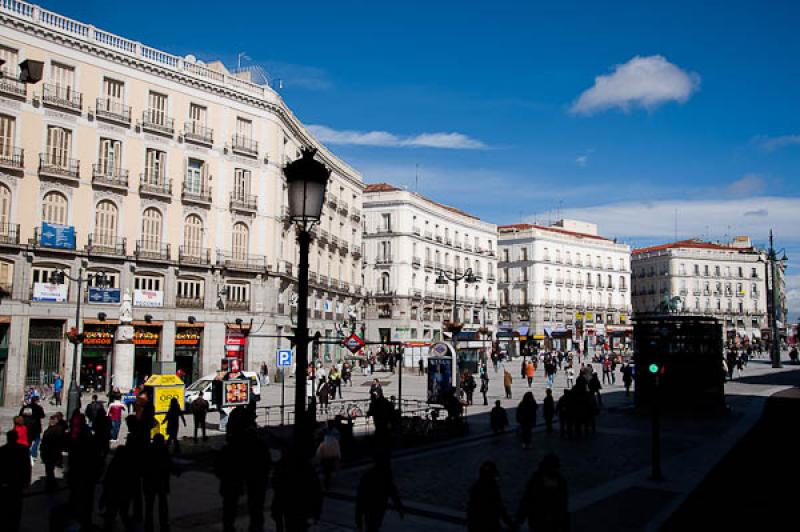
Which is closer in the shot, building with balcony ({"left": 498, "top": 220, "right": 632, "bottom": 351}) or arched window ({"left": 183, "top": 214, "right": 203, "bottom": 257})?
arched window ({"left": 183, "top": 214, "right": 203, "bottom": 257})

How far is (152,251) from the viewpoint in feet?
118

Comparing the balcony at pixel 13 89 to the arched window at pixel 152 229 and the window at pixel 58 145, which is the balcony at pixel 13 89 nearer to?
the window at pixel 58 145

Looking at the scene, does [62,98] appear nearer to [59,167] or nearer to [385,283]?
[59,167]

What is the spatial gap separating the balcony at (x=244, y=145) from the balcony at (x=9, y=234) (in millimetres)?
12844

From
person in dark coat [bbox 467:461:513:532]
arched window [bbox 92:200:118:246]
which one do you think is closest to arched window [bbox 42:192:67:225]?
arched window [bbox 92:200:118:246]

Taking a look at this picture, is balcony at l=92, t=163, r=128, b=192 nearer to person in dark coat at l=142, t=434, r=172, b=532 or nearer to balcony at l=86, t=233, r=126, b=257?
balcony at l=86, t=233, r=126, b=257

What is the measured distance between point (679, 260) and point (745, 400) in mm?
79353

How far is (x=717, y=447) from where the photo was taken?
17.7 m

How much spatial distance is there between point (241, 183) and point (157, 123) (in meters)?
Result: 5.93

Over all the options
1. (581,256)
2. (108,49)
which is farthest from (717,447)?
(581,256)

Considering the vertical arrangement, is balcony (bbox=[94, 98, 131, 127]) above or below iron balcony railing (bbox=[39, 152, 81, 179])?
above

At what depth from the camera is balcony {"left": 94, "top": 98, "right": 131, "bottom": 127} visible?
3425 cm

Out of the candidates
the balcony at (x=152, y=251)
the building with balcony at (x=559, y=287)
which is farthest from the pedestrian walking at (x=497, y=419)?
the building with balcony at (x=559, y=287)

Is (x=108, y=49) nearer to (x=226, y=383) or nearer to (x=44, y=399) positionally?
(x=44, y=399)
